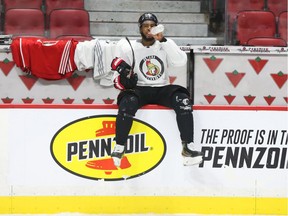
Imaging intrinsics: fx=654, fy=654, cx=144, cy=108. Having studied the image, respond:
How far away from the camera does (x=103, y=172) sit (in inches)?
181

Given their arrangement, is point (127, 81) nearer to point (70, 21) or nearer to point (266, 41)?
point (266, 41)

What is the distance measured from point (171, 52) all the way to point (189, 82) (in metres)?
1.62

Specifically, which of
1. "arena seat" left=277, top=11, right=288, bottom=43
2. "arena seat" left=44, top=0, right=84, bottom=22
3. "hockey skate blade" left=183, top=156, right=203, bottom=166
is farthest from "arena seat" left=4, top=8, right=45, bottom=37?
"hockey skate blade" left=183, top=156, right=203, bottom=166

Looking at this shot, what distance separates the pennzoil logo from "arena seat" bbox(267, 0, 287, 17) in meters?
4.46

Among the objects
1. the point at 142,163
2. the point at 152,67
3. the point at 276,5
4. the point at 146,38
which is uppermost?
the point at 146,38

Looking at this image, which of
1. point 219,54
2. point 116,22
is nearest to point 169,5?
point 116,22

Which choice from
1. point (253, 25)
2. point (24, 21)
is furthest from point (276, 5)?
point (24, 21)

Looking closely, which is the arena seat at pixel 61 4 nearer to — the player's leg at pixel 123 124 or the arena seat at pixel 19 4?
the arena seat at pixel 19 4

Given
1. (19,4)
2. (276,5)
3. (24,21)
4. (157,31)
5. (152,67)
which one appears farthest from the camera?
(276,5)

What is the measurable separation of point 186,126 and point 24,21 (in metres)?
3.90

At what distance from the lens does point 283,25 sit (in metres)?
8.08

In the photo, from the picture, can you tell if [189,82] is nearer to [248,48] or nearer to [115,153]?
[248,48]

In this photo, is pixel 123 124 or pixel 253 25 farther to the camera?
pixel 253 25

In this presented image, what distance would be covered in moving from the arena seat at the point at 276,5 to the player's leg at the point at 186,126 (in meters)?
4.40
